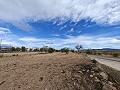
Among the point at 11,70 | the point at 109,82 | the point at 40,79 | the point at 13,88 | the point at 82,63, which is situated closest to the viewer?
the point at 13,88

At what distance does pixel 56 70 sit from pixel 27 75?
143 cm

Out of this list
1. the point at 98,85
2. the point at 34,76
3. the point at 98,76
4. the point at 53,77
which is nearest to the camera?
the point at 98,85

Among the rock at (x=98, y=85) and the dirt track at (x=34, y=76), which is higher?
the dirt track at (x=34, y=76)

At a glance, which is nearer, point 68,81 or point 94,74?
point 68,81

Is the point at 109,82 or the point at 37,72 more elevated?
the point at 37,72

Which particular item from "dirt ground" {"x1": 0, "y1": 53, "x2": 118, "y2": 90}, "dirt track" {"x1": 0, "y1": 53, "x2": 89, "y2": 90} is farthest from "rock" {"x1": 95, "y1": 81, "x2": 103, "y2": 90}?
"dirt track" {"x1": 0, "y1": 53, "x2": 89, "y2": 90}

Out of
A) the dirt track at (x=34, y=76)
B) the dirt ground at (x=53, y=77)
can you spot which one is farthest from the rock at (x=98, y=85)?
the dirt track at (x=34, y=76)

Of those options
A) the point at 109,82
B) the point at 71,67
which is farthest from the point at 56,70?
the point at 109,82

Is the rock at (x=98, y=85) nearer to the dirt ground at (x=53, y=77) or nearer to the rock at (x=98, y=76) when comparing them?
the dirt ground at (x=53, y=77)

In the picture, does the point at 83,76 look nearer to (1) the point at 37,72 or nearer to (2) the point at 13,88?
(1) the point at 37,72

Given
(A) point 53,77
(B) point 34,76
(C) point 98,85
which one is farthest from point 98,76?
(B) point 34,76

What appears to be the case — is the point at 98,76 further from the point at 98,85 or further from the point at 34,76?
the point at 34,76

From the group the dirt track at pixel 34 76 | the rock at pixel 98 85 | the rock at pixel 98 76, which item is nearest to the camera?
the dirt track at pixel 34 76

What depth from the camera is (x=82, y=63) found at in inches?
432
